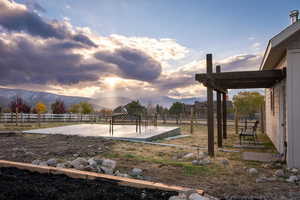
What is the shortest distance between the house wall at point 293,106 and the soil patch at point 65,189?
326 cm

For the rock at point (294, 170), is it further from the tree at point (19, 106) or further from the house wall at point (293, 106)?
the tree at point (19, 106)

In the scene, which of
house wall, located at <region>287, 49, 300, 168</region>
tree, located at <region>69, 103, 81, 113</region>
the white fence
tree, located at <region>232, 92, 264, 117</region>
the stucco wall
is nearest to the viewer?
house wall, located at <region>287, 49, 300, 168</region>

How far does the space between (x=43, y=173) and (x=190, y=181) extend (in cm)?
214

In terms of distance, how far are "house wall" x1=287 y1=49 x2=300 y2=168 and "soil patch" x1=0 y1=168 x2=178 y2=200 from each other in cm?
326

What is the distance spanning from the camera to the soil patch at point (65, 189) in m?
1.89

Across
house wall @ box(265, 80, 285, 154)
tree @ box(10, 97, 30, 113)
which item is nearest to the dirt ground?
house wall @ box(265, 80, 285, 154)

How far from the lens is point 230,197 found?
7.90 feet

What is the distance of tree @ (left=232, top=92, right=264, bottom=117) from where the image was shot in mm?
23297

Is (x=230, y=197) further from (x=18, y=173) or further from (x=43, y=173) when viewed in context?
(x=18, y=173)

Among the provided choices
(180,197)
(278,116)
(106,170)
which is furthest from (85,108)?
(180,197)

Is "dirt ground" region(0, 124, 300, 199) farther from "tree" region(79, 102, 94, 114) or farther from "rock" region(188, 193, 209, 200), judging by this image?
"tree" region(79, 102, 94, 114)

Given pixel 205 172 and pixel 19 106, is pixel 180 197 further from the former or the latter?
pixel 19 106

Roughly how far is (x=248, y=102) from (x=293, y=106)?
865 inches

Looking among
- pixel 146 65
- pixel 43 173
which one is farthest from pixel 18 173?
pixel 146 65
